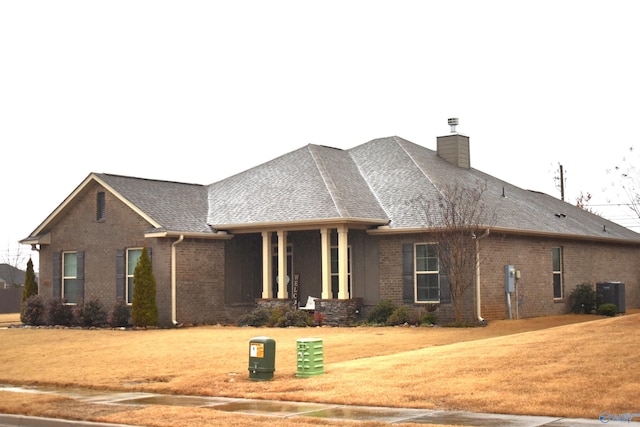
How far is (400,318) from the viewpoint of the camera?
28.5 m

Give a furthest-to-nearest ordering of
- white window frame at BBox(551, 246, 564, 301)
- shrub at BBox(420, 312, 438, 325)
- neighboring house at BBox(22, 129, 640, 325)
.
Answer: white window frame at BBox(551, 246, 564, 301) < neighboring house at BBox(22, 129, 640, 325) < shrub at BBox(420, 312, 438, 325)

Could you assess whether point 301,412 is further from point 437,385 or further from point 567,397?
point 567,397

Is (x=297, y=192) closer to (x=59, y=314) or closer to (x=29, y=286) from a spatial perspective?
(x=59, y=314)

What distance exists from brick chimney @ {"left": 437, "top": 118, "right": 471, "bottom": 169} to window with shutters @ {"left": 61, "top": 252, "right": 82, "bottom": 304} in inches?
596

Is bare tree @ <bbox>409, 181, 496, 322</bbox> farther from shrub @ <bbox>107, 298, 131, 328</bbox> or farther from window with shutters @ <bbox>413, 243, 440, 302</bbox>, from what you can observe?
shrub @ <bbox>107, 298, 131, 328</bbox>

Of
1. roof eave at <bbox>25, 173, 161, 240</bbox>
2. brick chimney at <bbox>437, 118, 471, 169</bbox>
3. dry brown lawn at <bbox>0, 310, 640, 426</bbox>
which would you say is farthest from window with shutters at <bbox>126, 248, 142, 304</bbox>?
brick chimney at <bbox>437, 118, 471, 169</bbox>

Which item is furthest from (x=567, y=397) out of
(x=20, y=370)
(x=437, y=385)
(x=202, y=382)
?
(x=20, y=370)

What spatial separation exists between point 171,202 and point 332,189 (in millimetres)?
6293

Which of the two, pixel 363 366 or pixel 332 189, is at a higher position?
pixel 332 189

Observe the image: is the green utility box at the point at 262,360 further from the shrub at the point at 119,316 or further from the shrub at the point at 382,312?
the shrub at the point at 119,316

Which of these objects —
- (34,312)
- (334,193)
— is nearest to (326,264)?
(334,193)

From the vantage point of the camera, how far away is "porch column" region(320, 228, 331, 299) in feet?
96.7

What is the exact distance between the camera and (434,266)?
95.6 ft

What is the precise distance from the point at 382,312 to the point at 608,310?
9648 millimetres
